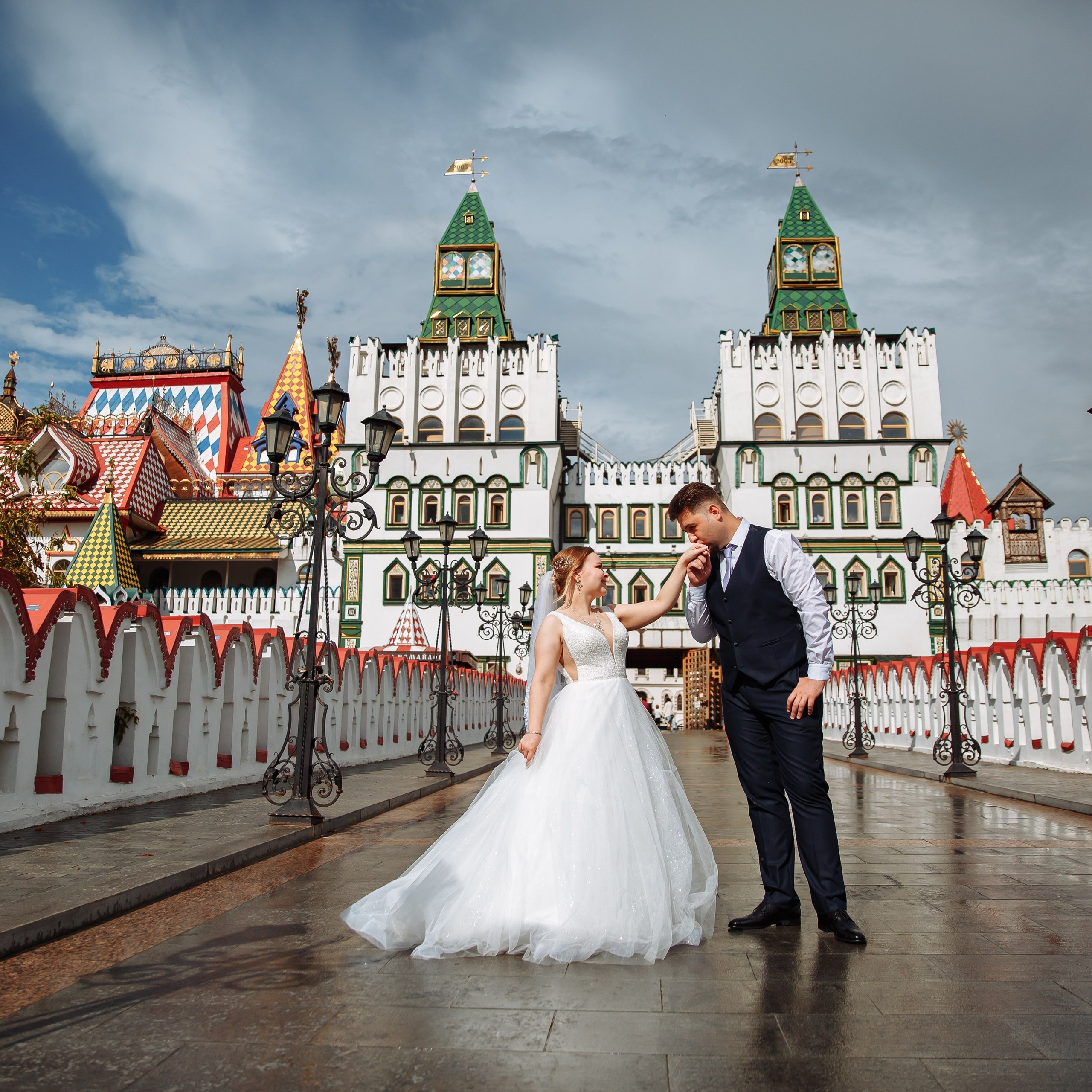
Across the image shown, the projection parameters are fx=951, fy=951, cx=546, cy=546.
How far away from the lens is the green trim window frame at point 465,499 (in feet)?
140

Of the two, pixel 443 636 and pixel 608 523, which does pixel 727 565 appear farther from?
pixel 608 523

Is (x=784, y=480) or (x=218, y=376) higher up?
(x=218, y=376)

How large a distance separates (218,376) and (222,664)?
4994 cm

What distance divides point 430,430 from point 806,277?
19.7 metres

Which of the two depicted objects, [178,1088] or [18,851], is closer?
[178,1088]

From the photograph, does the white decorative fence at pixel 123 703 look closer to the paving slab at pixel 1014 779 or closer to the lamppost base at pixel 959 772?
the paving slab at pixel 1014 779

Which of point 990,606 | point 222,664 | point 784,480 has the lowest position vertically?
point 222,664

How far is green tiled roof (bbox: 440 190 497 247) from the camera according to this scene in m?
47.1

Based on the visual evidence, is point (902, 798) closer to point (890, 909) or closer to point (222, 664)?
point (890, 909)

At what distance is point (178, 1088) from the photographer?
8.19 ft

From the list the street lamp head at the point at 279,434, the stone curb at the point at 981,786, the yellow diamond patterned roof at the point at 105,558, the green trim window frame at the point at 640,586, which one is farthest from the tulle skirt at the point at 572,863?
the green trim window frame at the point at 640,586

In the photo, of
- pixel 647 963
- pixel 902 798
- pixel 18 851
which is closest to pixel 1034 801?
pixel 902 798

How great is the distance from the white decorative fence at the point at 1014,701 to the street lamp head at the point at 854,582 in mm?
16215

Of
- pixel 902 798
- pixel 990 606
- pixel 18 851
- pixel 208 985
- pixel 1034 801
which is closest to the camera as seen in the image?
pixel 208 985
